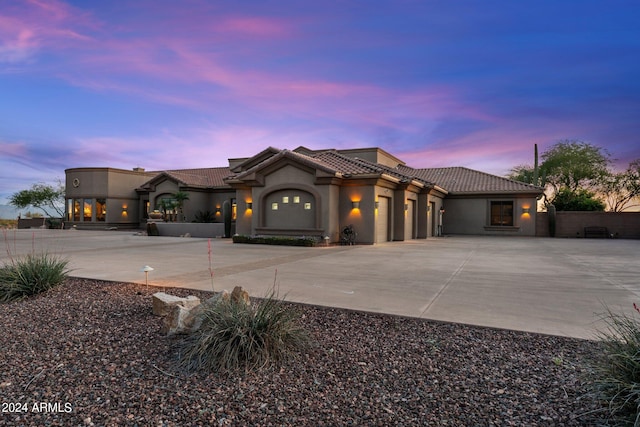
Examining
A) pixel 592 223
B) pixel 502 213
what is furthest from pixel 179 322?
pixel 592 223

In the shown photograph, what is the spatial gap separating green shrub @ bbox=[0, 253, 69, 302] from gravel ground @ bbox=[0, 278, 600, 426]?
1598 millimetres

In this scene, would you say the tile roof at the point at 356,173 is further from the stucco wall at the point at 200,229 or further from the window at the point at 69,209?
the window at the point at 69,209

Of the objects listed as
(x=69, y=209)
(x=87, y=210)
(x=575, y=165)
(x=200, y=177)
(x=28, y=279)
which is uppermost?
(x=575, y=165)

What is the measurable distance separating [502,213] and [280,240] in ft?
60.2

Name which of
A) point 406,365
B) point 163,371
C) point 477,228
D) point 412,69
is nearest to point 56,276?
point 163,371

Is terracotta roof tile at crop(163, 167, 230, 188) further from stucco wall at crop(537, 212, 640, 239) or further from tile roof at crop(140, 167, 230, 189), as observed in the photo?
stucco wall at crop(537, 212, 640, 239)

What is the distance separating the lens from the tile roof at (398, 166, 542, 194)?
26219 mm

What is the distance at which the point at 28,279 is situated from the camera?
238 inches

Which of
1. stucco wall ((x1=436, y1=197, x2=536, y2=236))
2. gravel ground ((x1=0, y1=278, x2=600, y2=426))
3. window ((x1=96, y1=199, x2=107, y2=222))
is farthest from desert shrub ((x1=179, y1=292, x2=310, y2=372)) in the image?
window ((x1=96, y1=199, x2=107, y2=222))

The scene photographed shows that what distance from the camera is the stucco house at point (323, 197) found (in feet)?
59.7

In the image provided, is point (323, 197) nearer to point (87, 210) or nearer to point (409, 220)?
point (409, 220)

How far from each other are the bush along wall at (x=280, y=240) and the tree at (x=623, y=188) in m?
34.9

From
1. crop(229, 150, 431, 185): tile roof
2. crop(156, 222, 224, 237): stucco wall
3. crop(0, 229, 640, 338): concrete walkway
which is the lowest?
crop(0, 229, 640, 338): concrete walkway

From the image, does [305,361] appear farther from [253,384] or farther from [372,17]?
[372,17]
